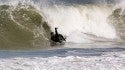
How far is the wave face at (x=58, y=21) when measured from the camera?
19359mm

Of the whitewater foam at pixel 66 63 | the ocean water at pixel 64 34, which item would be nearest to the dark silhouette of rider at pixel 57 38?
the ocean water at pixel 64 34

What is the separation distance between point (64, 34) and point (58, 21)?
234cm

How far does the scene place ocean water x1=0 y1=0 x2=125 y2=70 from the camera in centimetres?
1158

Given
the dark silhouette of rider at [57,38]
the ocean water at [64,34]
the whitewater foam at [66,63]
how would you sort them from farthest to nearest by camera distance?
the dark silhouette of rider at [57,38] < the ocean water at [64,34] < the whitewater foam at [66,63]

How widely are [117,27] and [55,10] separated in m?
3.75

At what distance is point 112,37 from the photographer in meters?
23.4

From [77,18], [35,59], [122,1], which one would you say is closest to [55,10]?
[77,18]

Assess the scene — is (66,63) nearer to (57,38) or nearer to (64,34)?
(57,38)

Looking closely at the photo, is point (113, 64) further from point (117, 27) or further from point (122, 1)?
point (122, 1)

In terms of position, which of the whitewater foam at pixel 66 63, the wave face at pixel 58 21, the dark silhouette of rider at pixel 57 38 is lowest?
the whitewater foam at pixel 66 63

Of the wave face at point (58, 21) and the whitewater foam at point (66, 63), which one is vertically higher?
the wave face at point (58, 21)

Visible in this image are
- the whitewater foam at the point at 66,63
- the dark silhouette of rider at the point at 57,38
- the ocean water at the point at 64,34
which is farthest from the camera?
the dark silhouette of rider at the point at 57,38

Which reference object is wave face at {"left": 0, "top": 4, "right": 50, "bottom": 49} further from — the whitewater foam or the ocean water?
the whitewater foam

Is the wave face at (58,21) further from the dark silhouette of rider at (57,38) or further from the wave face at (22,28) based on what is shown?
the dark silhouette of rider at (57,38)
